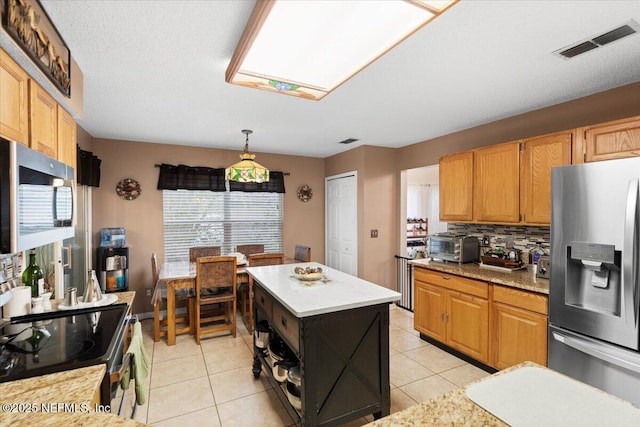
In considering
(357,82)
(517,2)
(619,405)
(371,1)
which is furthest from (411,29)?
(619,405)

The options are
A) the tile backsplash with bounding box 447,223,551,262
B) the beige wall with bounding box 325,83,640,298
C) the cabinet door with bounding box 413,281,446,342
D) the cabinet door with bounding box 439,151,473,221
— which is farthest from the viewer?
the beige wall with bounding box 325,83,640,298

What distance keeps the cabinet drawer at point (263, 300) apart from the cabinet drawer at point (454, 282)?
6.09 ft

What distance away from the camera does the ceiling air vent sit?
168 centimetres

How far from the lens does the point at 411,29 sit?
1447 millimetres

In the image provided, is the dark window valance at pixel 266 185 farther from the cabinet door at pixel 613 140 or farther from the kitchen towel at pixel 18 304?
the cabinet door at pixel 613 140

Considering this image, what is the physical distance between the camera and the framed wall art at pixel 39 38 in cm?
120

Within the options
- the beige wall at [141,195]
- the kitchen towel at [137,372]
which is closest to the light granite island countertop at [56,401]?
the kitchen towel at [137,372]

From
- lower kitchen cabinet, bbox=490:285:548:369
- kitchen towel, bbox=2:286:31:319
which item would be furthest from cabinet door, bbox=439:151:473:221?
kitchen towel, bbox=2:286:31:319

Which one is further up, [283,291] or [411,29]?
[411,29]

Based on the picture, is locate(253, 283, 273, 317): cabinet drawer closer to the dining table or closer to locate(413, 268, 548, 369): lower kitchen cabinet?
the dining table

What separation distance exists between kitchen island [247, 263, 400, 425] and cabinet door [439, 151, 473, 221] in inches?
71.6

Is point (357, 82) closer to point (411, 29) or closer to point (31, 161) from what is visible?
point (411, 29)

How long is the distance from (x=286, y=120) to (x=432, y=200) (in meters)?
5.82

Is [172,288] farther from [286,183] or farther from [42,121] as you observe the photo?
[286,183]
